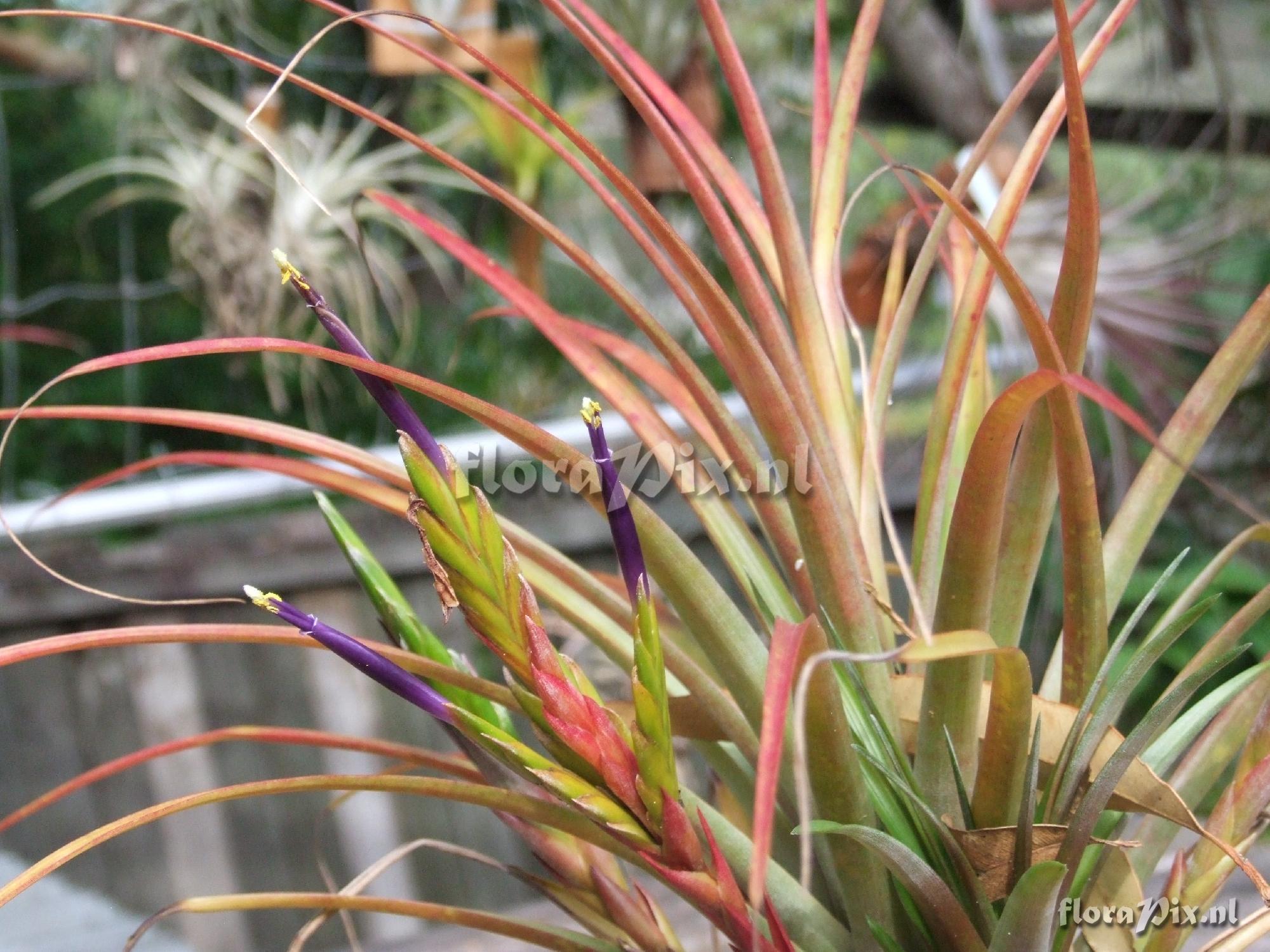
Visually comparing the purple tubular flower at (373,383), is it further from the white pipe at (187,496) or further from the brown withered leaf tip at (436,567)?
the white pipe at (187,496)

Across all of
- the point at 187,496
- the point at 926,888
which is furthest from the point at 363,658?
the point at 187,496

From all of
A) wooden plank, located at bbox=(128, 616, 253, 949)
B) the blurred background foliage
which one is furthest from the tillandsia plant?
wooden plank, located at bbox=(128, 616, 253, 949)

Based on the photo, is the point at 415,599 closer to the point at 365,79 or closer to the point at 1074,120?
the point at 365,79

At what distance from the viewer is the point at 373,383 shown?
28cm

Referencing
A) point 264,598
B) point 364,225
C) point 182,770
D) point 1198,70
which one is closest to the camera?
point 264,598

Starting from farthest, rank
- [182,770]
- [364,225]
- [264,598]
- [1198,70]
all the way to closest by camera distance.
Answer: [1198,70] → [364,225] → [182,770] → [264,598]

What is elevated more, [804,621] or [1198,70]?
[1198,70]

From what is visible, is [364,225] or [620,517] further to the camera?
[364,225]

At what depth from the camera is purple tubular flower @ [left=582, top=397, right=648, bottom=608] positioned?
0.26m

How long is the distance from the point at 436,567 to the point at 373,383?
65mm

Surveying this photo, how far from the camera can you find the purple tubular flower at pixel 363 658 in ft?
0.83

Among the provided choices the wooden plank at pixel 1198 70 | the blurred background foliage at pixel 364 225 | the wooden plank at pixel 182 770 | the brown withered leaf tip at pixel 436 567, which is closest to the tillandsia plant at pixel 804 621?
the brown withered leaf tip at pixel 436 567

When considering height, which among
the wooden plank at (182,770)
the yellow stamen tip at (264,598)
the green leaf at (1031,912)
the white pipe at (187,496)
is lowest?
the wooden plank at (182,770)

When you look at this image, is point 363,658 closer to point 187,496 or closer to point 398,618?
point 398,618
